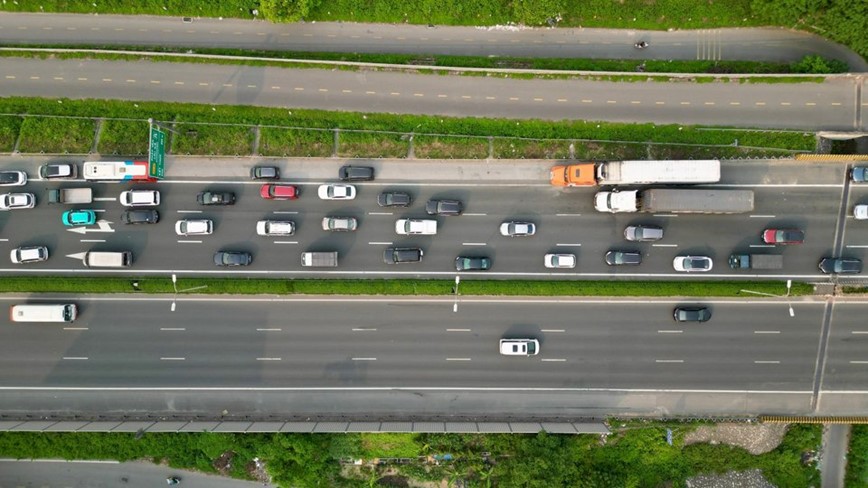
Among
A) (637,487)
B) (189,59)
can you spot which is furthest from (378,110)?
(637,487)

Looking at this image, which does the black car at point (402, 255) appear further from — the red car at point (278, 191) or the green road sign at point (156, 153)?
the green road sign at point (156, 153)

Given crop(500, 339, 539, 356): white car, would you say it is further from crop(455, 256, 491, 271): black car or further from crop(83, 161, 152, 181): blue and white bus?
A: crop(83, 161, 152, 181): blue and white bus

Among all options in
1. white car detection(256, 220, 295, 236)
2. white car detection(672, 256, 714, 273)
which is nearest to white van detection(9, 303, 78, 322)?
white car detection(256, 220, 295, 236)

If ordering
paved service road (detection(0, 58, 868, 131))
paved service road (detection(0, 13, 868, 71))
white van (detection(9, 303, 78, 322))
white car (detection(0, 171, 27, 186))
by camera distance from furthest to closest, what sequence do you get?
paved service road (detection(0, 13, 868, 71)) < paved service road (detection(0, 58, 868, 131)) < white car (detection(0, 171, 27, 186)) < white van (detection(9, 303, 78, 322))

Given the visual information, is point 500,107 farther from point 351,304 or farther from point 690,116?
point 351,304

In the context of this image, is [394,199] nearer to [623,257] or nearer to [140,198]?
[623,257]

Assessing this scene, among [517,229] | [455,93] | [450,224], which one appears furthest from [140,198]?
[517,229]
